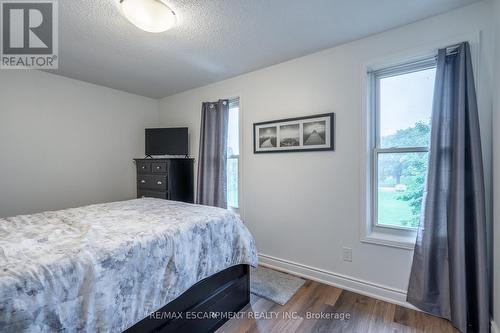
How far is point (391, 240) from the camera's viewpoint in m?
2.00

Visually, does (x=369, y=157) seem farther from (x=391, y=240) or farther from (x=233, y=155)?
(x=233, y=155)

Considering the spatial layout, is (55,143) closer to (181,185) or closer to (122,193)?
(122,193)

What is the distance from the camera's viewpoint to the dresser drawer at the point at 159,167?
126 inches

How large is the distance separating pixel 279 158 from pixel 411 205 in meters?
1.34

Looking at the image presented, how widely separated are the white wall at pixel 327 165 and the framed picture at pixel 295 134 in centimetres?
8

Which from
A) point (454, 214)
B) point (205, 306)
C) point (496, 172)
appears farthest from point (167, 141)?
point (496, 172)

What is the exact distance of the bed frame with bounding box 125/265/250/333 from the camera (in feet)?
4.33

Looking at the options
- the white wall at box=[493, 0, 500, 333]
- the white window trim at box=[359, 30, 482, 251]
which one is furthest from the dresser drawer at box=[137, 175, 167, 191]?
the white wall at box=[493, 0, 500, 333]

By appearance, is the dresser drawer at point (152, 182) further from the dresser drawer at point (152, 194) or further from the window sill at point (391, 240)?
the window sill at point (391, 240)

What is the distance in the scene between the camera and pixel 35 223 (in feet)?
5.34

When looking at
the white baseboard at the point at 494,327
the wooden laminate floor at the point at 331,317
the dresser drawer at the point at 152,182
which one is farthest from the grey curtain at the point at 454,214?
the dresser drawer at the point at 152,182

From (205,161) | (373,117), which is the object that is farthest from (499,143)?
(205,161)

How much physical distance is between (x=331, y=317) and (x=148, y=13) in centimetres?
264

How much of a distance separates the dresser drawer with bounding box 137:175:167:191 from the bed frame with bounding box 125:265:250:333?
72.5 inches
